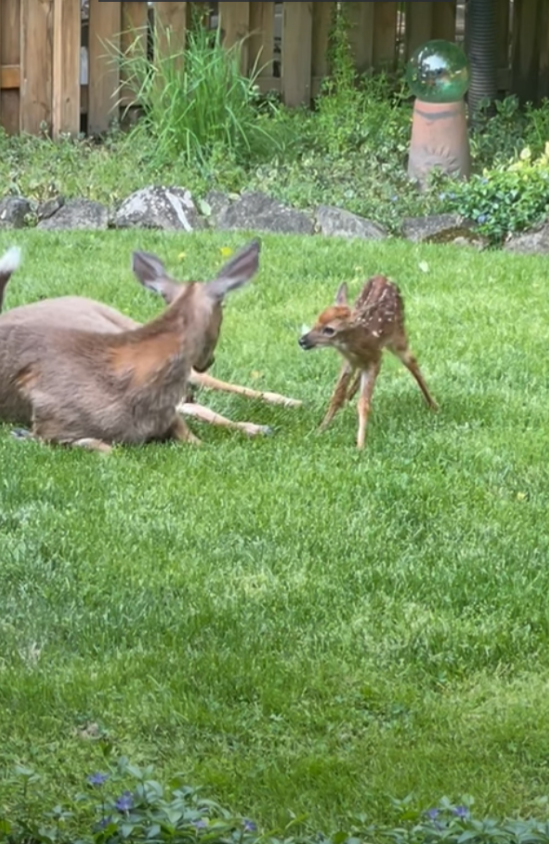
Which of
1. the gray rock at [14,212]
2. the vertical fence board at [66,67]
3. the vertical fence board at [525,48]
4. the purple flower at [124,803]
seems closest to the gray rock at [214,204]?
the gray rock at [14,212]

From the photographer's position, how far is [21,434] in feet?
23.4

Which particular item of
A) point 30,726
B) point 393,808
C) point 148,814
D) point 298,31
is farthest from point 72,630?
point 298,31

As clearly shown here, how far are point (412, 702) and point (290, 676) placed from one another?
0.37 metres

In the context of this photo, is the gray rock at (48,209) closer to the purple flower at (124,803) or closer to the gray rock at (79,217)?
the gray rock at (79,217)

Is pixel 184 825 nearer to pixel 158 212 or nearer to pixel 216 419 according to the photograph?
pixel 216 419

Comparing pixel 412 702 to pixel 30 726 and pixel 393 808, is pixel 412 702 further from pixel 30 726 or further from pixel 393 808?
pixel 30 726

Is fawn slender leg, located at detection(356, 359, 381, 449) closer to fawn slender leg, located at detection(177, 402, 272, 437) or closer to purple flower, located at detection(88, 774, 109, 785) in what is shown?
fawn slender leg, located at detection(177, 402, 272, 437)

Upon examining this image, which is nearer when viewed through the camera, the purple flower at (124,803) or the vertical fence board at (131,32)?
the purple flower at (124,803)

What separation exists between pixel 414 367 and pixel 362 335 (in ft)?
1.54

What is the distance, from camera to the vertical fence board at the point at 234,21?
14133 millimetres

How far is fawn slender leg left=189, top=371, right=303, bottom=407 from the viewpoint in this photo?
25.3 ft

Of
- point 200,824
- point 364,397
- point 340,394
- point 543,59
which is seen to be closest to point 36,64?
point 543,59

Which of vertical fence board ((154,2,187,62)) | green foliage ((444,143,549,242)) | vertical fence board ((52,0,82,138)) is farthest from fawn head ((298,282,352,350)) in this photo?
vertical fence board ((154,2,187,62))

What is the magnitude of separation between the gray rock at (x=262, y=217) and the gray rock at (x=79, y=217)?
0.83 m
